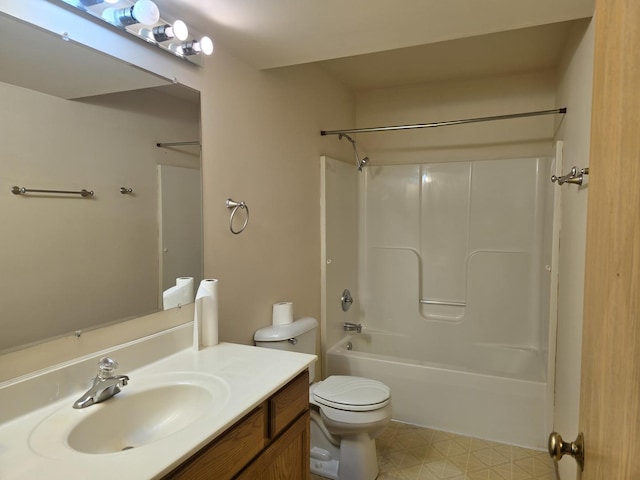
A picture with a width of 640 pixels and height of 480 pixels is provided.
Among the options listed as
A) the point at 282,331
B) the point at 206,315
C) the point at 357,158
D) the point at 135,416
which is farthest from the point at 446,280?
the point at 135,416

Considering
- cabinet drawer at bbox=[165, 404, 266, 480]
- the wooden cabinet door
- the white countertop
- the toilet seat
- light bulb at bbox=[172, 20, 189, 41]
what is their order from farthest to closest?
the toilet seat
light bulb at bbox=[172, 20, 189, 41]
the wooden cabinet door
cabinet drawer at bbox=[165, 404, 266, 480]
the white countertop

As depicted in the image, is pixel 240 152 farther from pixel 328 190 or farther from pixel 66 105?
pixel 328 190

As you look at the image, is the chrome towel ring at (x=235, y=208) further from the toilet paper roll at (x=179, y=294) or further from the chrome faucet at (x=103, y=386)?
the chrome faucet at (x=103, y=386)

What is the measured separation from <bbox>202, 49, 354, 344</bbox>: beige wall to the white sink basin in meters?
0.60

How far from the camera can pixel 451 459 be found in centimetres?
234

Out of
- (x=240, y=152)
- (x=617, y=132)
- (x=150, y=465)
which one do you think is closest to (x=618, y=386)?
(x=617, y=132)

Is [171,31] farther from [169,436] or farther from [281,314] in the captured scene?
[281,314]

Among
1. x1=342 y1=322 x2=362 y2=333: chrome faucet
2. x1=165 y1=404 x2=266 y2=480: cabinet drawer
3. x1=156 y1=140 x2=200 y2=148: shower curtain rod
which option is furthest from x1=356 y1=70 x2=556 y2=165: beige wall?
x1=165 y1=404 x2=266 y2=480: cabinet drawer

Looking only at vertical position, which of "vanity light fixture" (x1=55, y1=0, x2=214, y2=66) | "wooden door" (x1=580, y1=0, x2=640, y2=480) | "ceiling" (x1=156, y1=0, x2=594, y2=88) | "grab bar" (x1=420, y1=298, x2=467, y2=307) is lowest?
"grab bar" (x1=420, y1=298, x2=467, y2=307)

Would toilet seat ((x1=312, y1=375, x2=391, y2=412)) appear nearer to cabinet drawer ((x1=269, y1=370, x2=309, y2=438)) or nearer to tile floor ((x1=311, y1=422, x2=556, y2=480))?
tile floor ((x1=311, y1=422, x2=556, y2=480))

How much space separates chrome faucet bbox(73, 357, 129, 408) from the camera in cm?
117

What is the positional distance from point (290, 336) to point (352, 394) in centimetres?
44

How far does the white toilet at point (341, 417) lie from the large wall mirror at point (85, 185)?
759 mm

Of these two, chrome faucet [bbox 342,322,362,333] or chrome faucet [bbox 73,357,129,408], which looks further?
chrome faucet [bbox 342,322,362,333]
